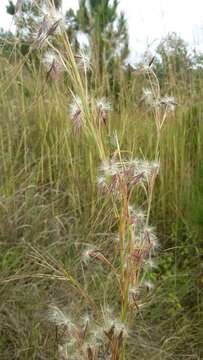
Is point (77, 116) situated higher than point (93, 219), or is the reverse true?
point (77, 116)

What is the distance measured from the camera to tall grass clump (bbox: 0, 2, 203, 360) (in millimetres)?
1446

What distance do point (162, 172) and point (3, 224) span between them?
1.13 metres

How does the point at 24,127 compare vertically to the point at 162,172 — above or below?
above

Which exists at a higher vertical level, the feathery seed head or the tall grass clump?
the feathery seed head

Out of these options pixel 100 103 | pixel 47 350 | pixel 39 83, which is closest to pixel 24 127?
pixel 39 83

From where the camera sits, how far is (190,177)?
3.40 m

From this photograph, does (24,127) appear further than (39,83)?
No

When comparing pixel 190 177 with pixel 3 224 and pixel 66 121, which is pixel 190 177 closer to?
pixel 66 121

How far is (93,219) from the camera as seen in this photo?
3025 millimetres

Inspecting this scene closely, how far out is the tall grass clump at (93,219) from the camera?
4.75 feet

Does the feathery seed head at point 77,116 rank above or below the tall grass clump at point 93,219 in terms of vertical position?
above

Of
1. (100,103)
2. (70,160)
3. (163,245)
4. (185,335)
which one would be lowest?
(185,335)

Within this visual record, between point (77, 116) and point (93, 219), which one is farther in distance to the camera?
point (93, 219)

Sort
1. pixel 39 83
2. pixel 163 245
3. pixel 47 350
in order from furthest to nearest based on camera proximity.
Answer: pixel 39 83, pixel 163 245, pixel 47 350
